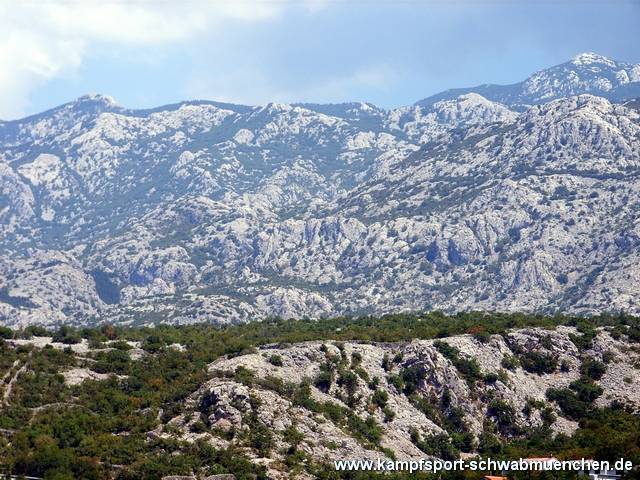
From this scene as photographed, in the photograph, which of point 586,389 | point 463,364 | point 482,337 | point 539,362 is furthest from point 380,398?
point 586,389

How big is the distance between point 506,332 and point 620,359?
21561 mm

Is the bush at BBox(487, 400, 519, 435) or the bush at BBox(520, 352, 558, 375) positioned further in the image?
the bush at BBox(520, 352, 558, 375)

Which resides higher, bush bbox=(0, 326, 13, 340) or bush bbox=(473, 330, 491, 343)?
bush bbox=(0, 326, 13, 340)

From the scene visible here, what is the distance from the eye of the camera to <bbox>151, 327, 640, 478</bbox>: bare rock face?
14812cm

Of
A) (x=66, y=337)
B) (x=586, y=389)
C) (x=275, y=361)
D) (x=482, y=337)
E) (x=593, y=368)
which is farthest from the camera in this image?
(x=66, y=337)

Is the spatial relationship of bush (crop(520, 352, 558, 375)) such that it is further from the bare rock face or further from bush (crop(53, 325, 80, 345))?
bush (crop(53, 325, 80, 345))

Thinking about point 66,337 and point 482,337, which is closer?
point 482,337

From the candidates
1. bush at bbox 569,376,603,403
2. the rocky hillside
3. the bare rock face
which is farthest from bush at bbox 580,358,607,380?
bush at bbox 569,376,603,403

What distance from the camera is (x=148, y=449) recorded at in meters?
138

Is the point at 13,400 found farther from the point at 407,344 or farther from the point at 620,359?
the point at 620,359

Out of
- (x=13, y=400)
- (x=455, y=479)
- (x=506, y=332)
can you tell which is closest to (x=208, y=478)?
(x=455, y=479)

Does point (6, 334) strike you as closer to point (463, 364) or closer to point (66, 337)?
point (66, 337)

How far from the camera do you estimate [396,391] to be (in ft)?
565

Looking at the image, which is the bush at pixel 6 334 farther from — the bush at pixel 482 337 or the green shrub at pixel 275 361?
the bush at pixel 482 337
